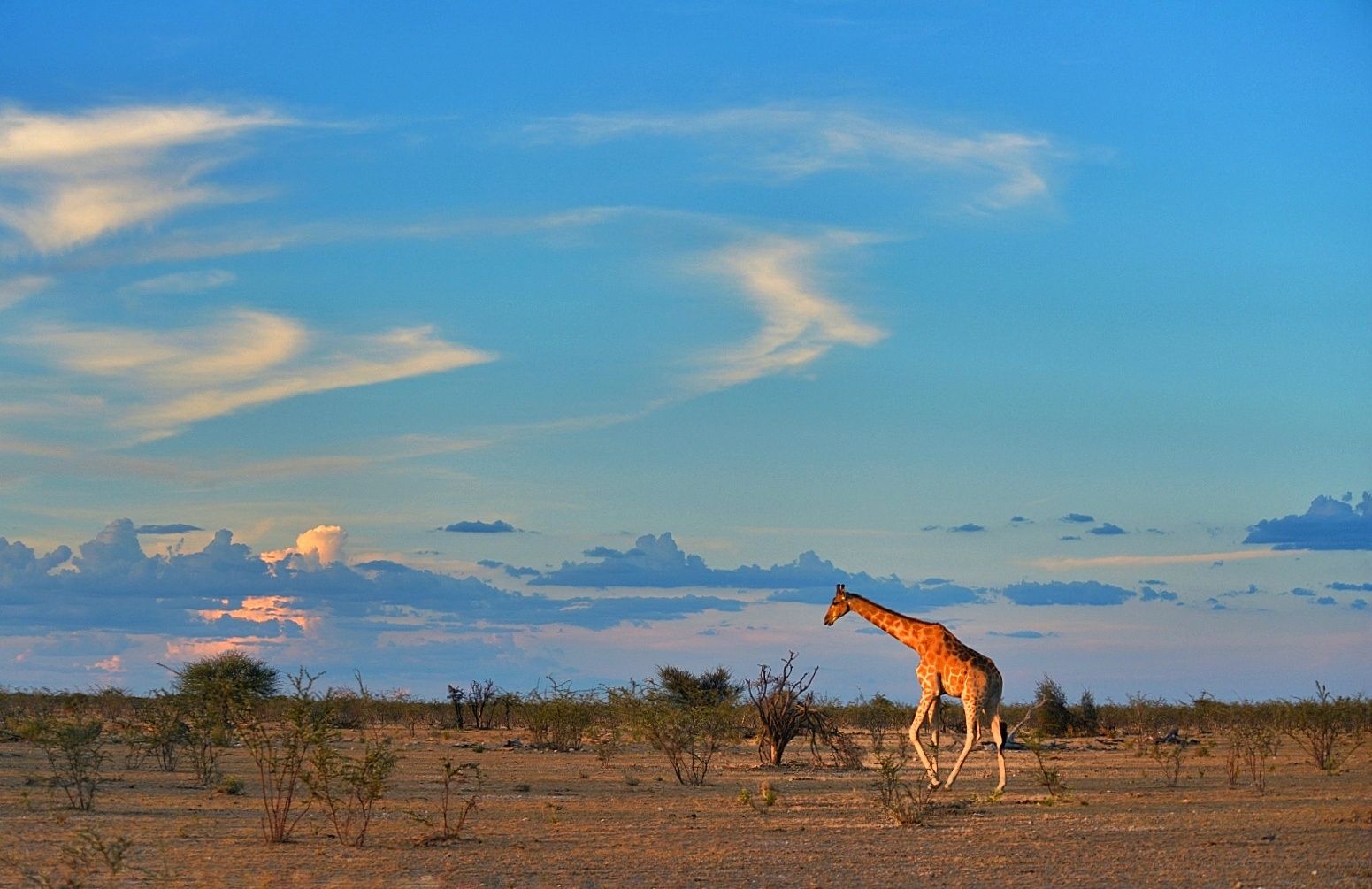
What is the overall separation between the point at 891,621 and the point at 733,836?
8.01m

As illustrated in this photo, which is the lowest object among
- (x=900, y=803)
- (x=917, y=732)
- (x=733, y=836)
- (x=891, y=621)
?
(x=733, y=836)

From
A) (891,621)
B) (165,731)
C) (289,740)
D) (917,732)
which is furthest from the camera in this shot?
(165,731)

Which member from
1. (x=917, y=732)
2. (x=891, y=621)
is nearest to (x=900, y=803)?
(x=917, y=732)

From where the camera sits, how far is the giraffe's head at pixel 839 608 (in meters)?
25.2

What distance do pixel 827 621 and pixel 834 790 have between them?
3.09 metres

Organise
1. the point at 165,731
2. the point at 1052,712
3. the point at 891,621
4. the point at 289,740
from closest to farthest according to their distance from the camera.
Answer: the point at 289,740, the point at 891,621, the point at 165,731, the point at 1052,712

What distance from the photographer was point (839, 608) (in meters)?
25.3

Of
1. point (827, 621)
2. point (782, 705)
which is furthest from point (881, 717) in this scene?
point (827, 621)

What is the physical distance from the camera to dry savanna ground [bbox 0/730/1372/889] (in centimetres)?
1390

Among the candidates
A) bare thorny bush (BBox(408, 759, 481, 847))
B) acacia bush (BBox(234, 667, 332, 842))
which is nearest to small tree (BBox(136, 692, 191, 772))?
bare thorny bush (BBox(408, 759, 481, 847))

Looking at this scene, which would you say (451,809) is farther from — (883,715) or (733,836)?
(883,715)

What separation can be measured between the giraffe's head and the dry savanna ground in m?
3.17

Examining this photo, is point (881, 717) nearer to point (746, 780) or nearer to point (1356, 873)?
point (746, 780)

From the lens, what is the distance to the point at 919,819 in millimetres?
18203
